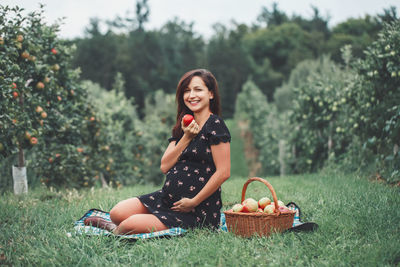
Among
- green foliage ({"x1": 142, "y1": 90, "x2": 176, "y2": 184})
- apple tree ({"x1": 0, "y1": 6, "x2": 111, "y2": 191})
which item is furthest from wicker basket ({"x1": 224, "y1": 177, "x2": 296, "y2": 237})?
green foliage ({"x1": 142, "y1": 90, "x2": 176, "y2": 184})

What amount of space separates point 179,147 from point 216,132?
1.25 ft

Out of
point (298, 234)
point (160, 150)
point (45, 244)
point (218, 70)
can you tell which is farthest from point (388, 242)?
point (218, 70)

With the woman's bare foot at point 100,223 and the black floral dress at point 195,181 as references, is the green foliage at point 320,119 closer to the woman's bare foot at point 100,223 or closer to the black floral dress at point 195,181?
the black floral dress at point 195,181

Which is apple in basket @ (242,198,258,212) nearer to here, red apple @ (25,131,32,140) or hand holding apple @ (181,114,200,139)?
hand holding apple @ (181,114,200,139)

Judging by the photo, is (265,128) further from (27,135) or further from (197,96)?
(197,96)

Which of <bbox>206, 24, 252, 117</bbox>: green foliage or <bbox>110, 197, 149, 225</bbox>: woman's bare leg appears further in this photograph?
<bbox>206, 24, 252, 117</bbox>: green foliage

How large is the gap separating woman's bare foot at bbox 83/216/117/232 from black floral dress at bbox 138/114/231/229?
0.36 m

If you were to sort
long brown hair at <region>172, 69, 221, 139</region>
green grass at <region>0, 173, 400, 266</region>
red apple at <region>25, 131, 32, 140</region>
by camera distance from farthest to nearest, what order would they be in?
red apple at <region>25, 131, 32, 140</region> < long brown hair at <region>172, 69, 221, 139</region> < green grass at <region>0, 173, 400, 266</region>

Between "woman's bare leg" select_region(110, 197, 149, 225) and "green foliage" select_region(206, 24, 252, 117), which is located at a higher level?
"green foliage" select_region(206, 24, 252, 117)

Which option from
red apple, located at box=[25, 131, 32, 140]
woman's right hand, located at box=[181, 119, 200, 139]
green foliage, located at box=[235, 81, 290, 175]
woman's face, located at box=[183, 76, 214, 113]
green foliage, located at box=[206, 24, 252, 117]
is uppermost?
green foliage, located at box=[206, 24, 252, 117]

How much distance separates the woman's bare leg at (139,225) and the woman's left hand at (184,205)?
20cm

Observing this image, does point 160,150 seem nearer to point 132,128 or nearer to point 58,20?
point 132,128

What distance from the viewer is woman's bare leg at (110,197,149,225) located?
134 inches

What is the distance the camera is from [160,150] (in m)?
16.4
